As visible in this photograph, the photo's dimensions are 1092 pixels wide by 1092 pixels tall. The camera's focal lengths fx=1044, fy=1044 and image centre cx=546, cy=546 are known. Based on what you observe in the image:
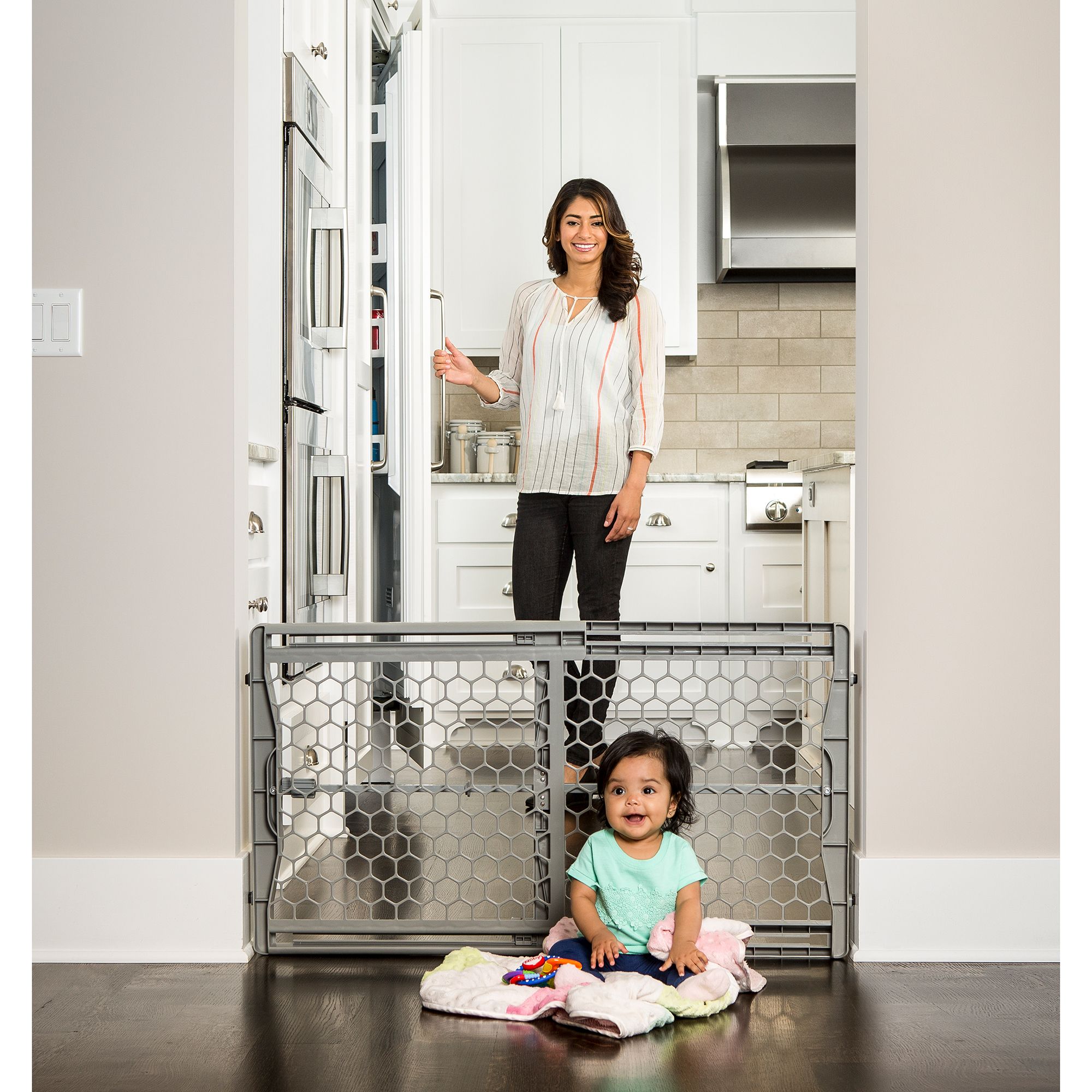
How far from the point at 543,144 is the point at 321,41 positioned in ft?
5.12

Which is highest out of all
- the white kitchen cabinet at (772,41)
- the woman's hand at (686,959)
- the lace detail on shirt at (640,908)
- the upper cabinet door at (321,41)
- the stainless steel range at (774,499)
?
the white kitchen cabinet at (772,41)

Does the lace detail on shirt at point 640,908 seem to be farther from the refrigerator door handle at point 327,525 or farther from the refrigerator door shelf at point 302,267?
the refrigerator door shelf at point 302,267

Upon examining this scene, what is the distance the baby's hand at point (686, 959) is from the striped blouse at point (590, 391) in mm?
1127

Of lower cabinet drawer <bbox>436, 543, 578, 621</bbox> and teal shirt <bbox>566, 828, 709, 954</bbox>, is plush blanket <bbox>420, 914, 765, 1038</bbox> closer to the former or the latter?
teal shirt <bbox>566, 828, 709, 954</bbox>

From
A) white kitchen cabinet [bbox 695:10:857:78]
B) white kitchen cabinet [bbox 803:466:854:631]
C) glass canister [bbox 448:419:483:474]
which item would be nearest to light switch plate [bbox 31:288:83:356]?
white kitchen cabinet [bbox 803:466:854:631]

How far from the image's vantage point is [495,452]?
3611mm

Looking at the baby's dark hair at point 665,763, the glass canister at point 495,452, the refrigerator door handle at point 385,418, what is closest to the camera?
the baby's dark hair at point 665,763

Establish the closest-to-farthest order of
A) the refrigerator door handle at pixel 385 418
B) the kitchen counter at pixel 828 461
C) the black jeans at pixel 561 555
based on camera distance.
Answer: the black jeans at pixel 561 555, the kitchen counter at pixel 828 461, the refrigerator door handle at pixel 385 418

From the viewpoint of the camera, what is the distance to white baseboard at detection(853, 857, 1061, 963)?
164 cm

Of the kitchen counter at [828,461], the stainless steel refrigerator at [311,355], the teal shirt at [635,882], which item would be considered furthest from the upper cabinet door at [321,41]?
the teal shirt at [635,882]

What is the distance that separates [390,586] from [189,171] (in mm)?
1879

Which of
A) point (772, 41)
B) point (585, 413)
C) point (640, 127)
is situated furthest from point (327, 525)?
point (772, 41)

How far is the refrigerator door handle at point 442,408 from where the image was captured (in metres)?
3.41

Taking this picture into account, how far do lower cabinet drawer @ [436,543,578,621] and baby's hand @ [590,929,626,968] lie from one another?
1.99 m
